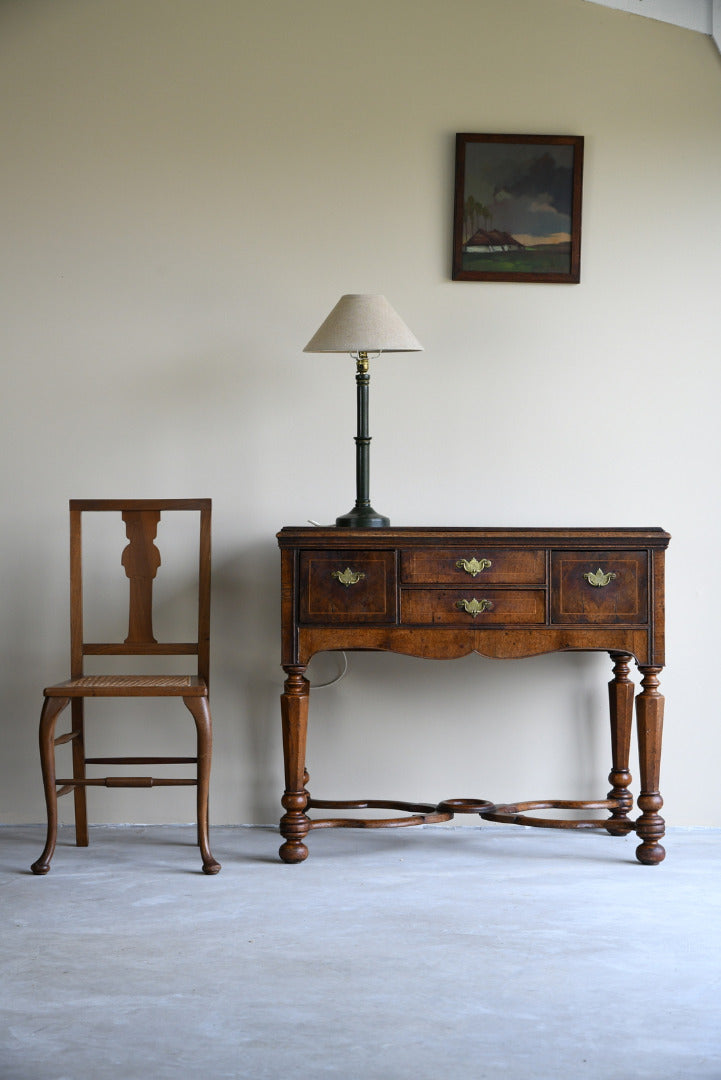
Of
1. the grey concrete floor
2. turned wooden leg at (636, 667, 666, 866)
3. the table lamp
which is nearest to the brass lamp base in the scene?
the table lamp

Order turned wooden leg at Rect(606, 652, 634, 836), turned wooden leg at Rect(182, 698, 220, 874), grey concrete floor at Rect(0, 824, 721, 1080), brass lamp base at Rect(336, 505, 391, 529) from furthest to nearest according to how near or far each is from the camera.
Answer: turned wooden leg at Rect(606, 652, 634, 836) < brass lamp base at Rect(336, 505, 391, 529) < turned wooden leg at Rect(182, 698, 220, 874) < grey concrete floor at Rect(0, 824, 721, 1080)

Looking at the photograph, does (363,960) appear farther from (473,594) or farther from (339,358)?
(339,358)

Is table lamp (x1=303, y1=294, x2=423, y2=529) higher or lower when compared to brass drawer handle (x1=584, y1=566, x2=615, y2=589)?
higher

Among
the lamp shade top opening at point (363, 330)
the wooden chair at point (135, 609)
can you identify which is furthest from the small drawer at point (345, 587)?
the lamp shade top opening at point (363, 330)

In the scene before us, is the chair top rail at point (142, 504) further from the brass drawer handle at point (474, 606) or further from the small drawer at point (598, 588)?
the small drawer at point (598, 588)

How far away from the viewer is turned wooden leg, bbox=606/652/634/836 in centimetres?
351

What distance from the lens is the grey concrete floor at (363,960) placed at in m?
1.88

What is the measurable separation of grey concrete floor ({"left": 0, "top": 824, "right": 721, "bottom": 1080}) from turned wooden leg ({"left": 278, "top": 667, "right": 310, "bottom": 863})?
0.09 meters

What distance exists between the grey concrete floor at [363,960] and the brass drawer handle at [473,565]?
33.2 inches

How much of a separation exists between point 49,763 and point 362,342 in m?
1.49

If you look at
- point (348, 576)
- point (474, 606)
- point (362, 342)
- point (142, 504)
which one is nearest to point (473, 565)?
point (474, 606)

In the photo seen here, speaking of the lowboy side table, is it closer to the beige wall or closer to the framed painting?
the beige wall

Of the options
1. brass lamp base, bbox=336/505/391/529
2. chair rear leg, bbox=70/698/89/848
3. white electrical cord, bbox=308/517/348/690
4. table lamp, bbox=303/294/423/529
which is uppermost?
table lamp, bbox=303/294/423/529

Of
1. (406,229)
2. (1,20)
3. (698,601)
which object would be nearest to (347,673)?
(698,601)
